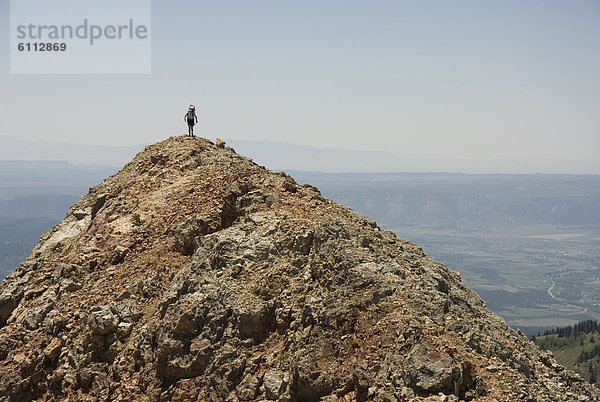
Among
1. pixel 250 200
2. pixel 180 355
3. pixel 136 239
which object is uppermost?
pixel 250 200

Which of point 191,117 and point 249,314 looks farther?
point 191,117

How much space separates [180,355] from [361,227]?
8033 mm

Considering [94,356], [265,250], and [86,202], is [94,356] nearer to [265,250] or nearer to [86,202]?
[265,250]

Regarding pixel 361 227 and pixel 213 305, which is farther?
pixel 361 227

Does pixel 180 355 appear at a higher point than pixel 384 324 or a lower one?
lower

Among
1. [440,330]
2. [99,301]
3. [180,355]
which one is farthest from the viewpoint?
[99,301]

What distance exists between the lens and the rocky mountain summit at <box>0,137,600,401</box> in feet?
48.0

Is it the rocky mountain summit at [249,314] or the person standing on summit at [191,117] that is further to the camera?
the person standing on summit at [191,117]

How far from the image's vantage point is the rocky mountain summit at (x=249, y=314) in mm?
14633

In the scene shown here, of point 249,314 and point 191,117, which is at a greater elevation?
point 191,117

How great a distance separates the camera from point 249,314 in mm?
16609

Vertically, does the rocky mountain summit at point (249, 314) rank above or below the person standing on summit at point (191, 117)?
below

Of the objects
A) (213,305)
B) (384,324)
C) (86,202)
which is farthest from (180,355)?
(86,202)

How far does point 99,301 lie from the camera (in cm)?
1952
